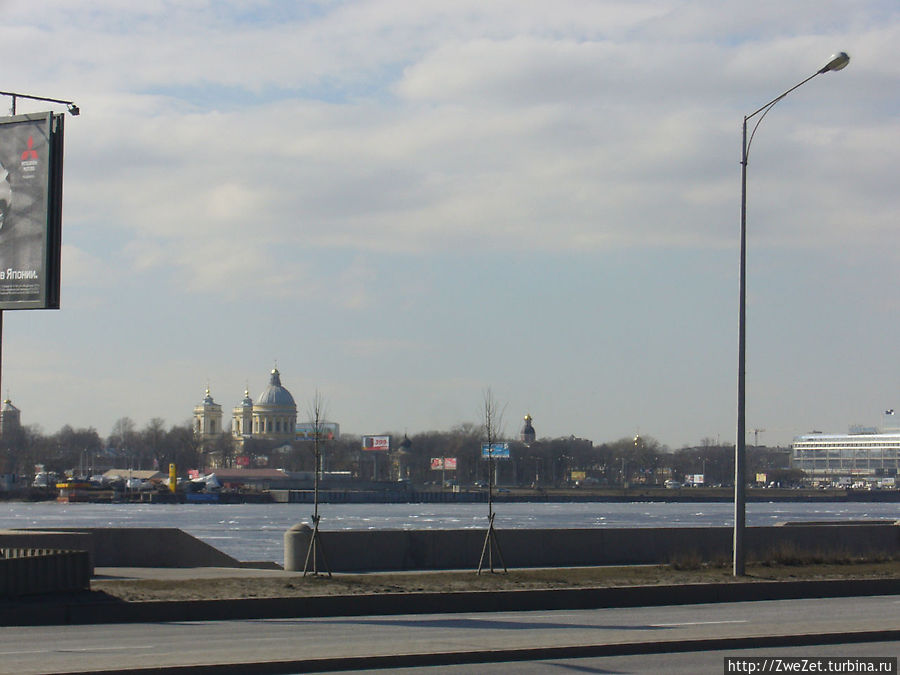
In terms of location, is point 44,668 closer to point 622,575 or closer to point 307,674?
point 307,674

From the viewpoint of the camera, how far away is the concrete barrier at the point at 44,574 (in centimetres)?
2112

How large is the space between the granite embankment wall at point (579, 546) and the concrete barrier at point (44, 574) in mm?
7959

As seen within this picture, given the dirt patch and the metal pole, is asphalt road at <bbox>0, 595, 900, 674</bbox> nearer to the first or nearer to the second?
the dirt patch

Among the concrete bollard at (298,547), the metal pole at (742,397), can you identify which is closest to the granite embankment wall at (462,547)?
the concrete bollard at (298,547)

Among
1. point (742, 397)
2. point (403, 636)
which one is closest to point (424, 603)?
point (403, 636)

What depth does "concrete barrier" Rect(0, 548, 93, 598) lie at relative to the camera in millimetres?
21125

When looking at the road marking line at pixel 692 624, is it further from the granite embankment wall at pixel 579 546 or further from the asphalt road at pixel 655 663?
the granite embankment wall at pixel 579 546

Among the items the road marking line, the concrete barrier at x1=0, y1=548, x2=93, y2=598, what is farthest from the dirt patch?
the road marking line

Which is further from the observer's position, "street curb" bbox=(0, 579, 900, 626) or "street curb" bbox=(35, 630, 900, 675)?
"street curb" bbox=(0, 579, 900, 626)

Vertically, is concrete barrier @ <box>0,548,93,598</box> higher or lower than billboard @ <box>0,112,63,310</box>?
lower

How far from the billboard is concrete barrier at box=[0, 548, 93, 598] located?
16.4ft

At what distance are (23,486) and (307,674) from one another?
196473mm

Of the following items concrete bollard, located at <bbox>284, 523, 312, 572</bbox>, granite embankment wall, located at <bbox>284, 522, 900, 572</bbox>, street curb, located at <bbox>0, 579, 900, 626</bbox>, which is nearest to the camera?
street curb, located at <bbox>0, 579, 900, 626</bbox>

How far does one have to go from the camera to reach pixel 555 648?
52.9 feet
